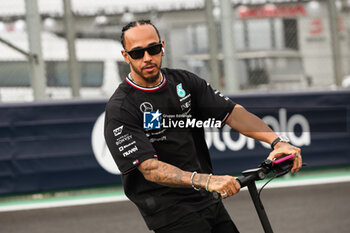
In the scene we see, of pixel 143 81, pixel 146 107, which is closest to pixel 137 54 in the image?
pixel 143 81

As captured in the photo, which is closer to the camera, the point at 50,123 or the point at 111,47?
the point at 50,123

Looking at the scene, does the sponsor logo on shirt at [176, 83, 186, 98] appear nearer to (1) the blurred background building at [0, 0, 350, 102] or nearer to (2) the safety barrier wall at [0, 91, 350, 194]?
(2) the safety barrier wall at [0, 91, 350, 194]

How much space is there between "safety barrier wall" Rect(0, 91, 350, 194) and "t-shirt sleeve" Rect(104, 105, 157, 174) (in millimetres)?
5441

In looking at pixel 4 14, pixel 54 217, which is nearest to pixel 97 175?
pixel 54 217

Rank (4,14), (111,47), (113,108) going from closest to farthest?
(113,108)
(4,14)
(111,47)

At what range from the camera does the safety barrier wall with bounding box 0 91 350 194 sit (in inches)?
335

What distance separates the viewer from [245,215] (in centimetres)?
724

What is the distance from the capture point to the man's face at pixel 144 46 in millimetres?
3217

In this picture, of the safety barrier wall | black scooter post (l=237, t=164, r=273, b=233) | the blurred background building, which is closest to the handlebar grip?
black scooter post (l=237, t=164, r=273, b=233)

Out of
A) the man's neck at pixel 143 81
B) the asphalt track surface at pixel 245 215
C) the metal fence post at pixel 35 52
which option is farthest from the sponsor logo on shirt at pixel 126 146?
the metal fence post at pixel 35 52

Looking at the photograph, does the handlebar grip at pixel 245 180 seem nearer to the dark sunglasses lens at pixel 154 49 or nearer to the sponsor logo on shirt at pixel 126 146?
the sponsor logo on shirt at pixel 126 146

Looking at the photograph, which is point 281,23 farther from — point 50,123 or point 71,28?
point 50,123

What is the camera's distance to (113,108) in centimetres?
329

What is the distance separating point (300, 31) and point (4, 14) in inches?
178
